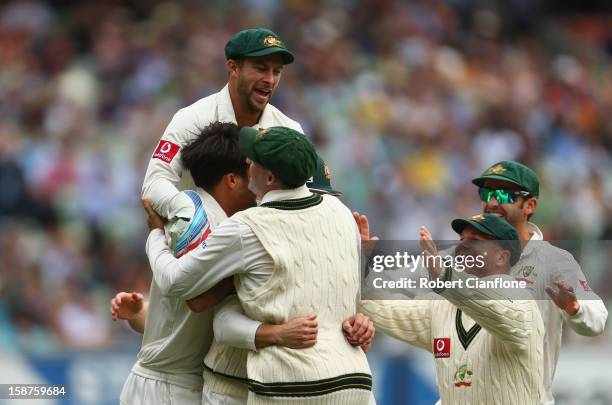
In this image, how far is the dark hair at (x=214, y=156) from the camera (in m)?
5.44

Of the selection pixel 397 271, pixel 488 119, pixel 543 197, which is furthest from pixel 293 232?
pixel 488 119

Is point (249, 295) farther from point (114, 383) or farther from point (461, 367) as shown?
point (114, 383)

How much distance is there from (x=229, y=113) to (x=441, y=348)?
4.64ft

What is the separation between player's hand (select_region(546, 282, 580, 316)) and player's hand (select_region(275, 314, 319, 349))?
1.32 m

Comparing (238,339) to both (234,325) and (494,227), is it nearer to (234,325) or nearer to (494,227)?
(234,325)

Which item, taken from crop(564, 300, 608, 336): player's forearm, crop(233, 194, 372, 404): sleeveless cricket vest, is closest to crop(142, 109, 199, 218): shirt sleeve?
crop(233, 194, 372, 404): sleeveless cricket vest

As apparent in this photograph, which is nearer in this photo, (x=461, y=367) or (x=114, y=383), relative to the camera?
(x=461, y=367)

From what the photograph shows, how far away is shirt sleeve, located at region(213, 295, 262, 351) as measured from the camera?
5.09m

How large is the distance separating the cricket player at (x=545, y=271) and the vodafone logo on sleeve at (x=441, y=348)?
1.41 feet

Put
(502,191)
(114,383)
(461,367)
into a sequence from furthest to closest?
(114,383) → (502,191) → (461,367)

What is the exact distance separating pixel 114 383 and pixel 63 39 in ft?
18.7

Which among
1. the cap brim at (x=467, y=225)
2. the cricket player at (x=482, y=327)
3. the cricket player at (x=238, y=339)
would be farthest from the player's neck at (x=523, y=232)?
the cricket player at (x=238, y=339)

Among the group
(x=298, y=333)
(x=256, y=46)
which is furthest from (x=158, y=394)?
(x=256, y=46)

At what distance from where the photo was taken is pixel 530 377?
5.73 meters
